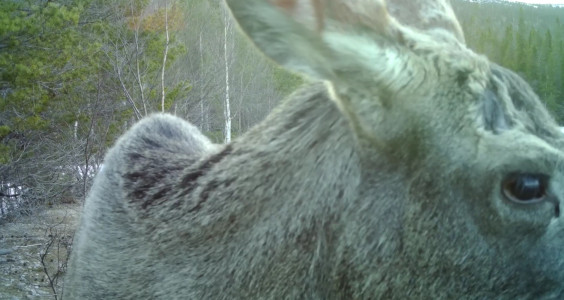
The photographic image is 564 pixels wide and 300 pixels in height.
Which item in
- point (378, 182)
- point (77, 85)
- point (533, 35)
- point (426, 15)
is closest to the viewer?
point (378, 182)

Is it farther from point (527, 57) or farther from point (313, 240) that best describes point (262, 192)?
point (527, 57)

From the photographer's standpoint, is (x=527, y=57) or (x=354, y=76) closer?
(x=354, y=76)

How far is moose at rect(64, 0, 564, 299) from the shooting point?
6.63 feet

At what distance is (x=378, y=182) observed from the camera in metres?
2.21

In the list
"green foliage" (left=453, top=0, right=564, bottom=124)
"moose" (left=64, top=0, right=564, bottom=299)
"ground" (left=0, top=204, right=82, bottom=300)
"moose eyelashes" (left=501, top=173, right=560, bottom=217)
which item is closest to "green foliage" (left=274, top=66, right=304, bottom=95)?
"moose" (left=64, top=0, right=564, bottom=299)

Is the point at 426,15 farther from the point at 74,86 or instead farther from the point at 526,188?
the point at 74,86

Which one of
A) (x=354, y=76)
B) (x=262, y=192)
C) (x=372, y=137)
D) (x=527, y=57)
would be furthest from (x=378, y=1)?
(x=527, y=57)

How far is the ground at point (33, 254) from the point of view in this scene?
10.2m

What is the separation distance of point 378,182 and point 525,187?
1.60 feet

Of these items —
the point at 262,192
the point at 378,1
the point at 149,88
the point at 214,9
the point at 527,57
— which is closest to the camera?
the point at 378,1

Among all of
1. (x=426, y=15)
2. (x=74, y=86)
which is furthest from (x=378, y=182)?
(x=74, y=86)

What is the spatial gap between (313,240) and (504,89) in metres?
0.87

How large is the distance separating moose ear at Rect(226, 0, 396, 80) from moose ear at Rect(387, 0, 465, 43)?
656 millimetres

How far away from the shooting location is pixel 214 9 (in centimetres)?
2164
